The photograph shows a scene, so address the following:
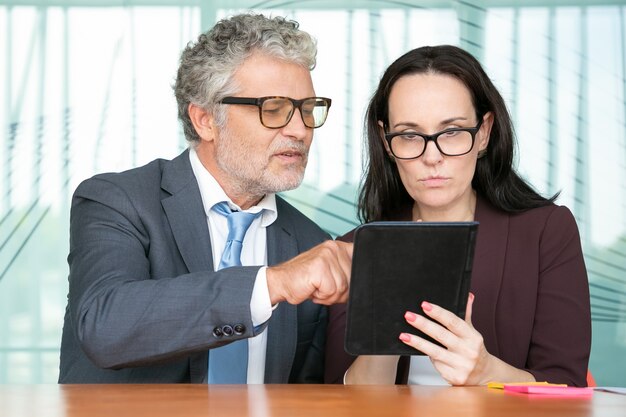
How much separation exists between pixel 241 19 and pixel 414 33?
2.08m

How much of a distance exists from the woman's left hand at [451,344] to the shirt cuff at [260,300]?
1.13 ft

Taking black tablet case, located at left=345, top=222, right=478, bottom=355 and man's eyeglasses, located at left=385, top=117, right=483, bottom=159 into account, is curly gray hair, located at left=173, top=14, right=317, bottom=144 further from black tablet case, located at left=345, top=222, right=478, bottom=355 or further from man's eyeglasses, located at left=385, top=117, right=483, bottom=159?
A: black tablet case, located at left=345, top=222, right=478, bottom=355

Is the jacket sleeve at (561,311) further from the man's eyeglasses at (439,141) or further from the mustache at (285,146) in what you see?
the mustache at (285,146)

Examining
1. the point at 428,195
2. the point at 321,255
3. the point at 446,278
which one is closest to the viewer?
the point at 446,278

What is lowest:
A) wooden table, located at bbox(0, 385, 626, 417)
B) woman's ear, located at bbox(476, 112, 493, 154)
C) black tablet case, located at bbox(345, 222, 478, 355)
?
wooden table, located at bbox(0, 385, 626, 417)

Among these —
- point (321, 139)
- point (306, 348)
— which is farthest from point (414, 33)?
point (306, 348)

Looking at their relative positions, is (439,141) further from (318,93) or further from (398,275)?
(318,93)

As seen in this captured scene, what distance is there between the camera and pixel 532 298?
271cm

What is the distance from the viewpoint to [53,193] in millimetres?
4793

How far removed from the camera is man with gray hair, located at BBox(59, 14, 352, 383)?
7.29ft

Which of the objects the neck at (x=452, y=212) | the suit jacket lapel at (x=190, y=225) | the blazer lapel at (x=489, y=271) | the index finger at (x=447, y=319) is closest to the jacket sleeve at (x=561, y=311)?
the blazer lapel at (x=489, y=271)

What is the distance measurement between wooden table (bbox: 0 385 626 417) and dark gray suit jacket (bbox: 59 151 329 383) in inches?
12.5

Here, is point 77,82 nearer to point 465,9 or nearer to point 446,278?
point 465,9

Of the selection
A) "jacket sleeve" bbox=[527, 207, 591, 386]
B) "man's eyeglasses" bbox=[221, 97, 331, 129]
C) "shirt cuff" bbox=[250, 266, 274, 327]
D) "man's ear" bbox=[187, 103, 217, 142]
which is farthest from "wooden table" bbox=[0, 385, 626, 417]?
"man's ear" bbox=[187, 103, 217, 142]
